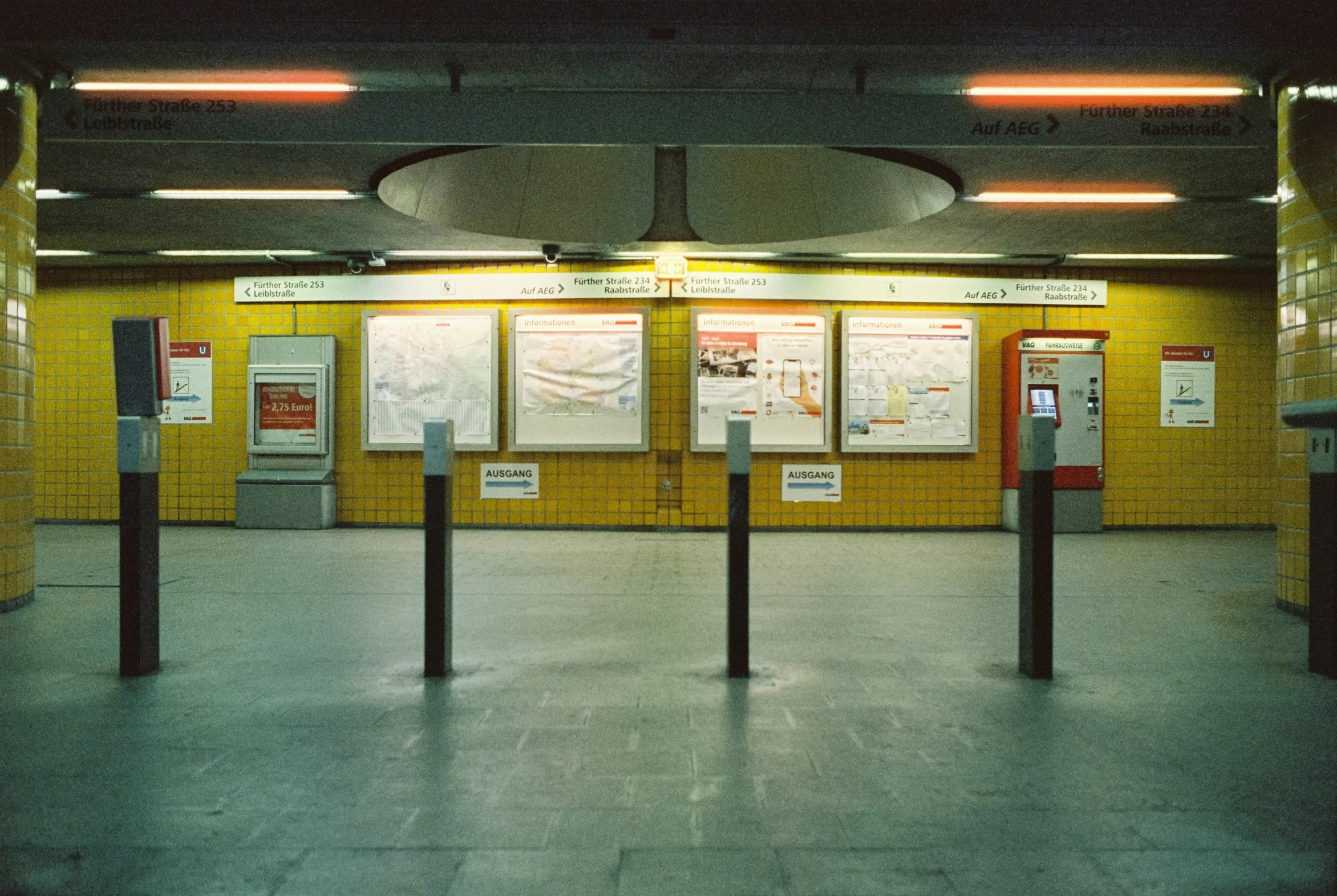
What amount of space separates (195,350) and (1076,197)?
33.2 feet

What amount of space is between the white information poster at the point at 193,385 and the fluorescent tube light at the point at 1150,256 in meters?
10.7

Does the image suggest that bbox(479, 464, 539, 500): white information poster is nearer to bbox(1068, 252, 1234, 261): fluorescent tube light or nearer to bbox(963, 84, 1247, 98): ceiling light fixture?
bbox(963, 84, 1247, 98): ceiling light fixture

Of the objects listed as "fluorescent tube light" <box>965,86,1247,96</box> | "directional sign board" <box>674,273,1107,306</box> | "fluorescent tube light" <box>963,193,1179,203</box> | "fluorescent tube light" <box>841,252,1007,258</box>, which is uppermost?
"fluorescent tube light" <box>965,86,1247,96</box>

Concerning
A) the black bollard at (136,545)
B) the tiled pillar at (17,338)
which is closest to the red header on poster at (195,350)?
the tiled pillar at (17,338)

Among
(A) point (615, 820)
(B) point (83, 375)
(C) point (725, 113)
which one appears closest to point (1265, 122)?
(C) point (725, 113)

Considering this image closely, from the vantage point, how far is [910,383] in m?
9.75

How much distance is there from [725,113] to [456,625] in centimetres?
344

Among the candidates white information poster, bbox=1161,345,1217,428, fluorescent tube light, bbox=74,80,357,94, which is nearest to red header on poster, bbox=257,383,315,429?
fluorescent tube light, bbox=74,80,357,94

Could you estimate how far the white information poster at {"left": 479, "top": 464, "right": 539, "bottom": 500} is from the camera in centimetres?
974

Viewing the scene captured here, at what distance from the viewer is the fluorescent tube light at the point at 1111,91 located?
5000mm

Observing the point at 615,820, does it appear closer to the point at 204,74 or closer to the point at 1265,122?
the point at 204,74

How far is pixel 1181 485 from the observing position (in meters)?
10.1

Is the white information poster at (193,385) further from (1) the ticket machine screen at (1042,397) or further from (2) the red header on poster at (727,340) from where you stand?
(1) the ticket machine screen at (1042,397)

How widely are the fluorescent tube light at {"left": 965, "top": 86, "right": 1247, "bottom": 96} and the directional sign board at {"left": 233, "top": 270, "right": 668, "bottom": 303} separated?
4956mm
